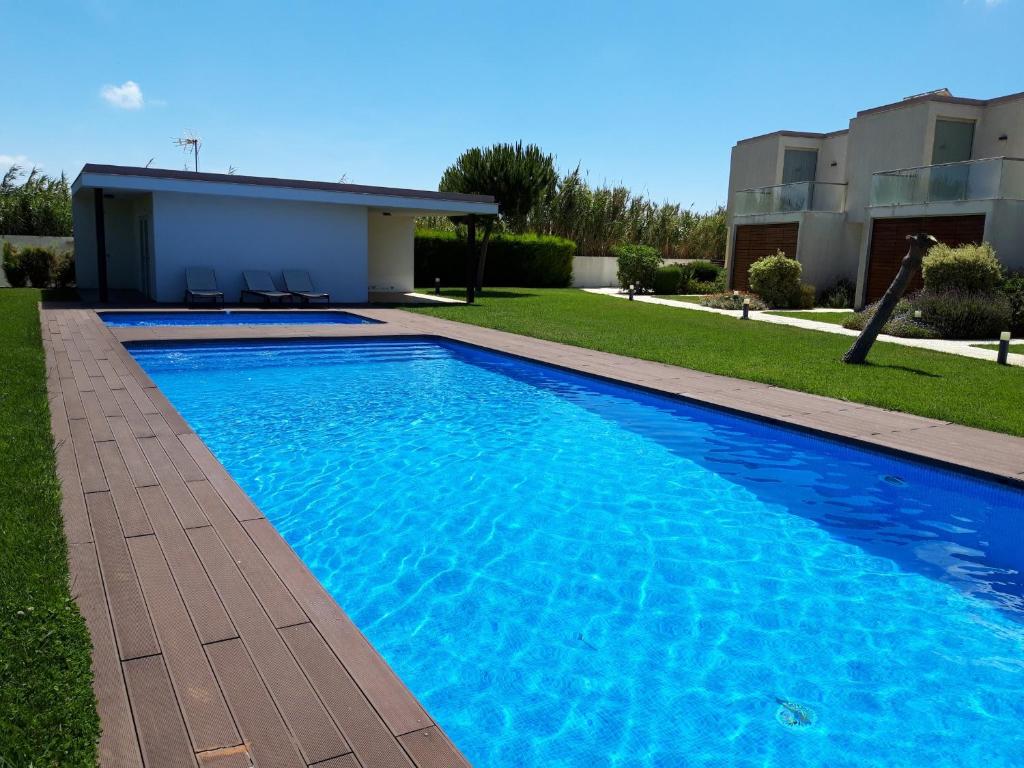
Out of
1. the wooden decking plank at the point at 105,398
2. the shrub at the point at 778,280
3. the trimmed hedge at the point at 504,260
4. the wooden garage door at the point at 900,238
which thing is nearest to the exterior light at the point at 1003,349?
the wooden garage door at the point at 900,238

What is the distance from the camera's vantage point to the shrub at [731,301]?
71.9 feet

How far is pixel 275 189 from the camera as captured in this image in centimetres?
1772

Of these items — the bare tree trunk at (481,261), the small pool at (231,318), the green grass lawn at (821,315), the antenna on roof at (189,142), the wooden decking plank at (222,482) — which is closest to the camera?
the wooden decking plank at (222,482)

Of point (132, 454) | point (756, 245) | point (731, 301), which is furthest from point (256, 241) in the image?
point (756, 245)

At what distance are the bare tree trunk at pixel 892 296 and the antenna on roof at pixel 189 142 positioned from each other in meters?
30.5

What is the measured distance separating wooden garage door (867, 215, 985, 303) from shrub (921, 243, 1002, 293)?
1480mm

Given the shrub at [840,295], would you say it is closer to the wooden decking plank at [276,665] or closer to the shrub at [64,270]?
the wooden decking plank at [276,665]

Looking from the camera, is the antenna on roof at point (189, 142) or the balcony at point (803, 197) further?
the antenna on roof at point (189, 142)

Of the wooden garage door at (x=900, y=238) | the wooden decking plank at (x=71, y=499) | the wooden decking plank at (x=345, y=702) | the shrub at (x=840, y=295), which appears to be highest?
the wooden garage door at (x=900, y=238)

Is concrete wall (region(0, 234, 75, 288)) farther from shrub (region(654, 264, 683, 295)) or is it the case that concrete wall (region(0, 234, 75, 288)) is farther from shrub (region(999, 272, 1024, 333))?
shrub (region(999, 272, 1024, 333))

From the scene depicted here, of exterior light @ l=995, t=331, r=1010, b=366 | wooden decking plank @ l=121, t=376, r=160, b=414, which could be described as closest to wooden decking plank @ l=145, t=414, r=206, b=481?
wooden decking plank @ l=121, t=376, r=160, b=414

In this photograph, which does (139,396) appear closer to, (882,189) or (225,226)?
(225,226)

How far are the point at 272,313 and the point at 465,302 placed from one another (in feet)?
19.6

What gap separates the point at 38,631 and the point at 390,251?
2128 cm
